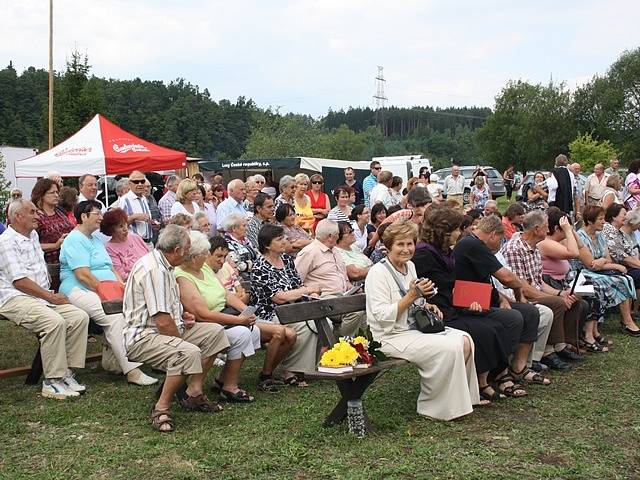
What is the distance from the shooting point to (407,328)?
529 cm

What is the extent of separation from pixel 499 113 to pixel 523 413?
55.7 meters

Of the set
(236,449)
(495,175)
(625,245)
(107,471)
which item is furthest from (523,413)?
(495,175)

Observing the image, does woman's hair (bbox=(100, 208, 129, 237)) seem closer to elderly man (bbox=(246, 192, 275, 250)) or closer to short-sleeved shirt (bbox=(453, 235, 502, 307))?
elderly man (bbox=(246, 192, 275, 250))

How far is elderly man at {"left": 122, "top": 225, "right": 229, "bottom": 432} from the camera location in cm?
496

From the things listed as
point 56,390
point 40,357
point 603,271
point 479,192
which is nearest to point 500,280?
point 603,271

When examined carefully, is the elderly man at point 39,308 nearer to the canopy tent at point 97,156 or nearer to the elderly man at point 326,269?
the elderly man at point 326,269

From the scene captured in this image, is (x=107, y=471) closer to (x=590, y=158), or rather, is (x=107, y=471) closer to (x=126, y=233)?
(x=126, y=233)

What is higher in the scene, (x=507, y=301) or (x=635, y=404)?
(x=507, y=301)

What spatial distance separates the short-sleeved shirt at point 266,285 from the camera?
6.29m

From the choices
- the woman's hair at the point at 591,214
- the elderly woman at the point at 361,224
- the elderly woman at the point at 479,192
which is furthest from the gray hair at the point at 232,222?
the elderly woman at the point at 479,192

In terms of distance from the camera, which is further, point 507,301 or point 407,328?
point 507,301

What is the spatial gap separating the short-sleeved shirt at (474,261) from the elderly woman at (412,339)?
0.65 meters

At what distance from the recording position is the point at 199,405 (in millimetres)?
5363

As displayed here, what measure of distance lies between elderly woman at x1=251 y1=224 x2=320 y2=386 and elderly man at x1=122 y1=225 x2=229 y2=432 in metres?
1.17
